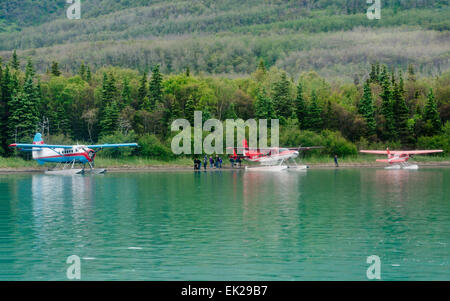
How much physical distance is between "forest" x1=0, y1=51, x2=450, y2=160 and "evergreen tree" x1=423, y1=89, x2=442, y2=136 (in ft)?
0.38

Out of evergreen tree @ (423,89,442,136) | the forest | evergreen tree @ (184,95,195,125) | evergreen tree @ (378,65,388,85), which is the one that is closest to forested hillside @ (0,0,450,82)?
evergreen tree @ (378,65,388,85)

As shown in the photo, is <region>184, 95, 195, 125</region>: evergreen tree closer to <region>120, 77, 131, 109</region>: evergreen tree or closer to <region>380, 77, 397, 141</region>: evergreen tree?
<region>120, 77, 131, 109</region>: evergreen tree

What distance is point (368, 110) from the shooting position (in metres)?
74.3

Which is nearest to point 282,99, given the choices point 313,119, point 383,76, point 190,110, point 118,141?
point 313,119

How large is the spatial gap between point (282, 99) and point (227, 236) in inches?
2309

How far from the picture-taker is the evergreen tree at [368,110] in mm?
73562

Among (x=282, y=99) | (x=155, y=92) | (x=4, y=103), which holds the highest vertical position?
(x=155, y=92)

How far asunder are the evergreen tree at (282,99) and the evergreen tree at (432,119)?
1623 centimetres

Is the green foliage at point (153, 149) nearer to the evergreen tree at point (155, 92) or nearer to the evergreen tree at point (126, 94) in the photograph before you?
the evergreen tree at point (155, 92)

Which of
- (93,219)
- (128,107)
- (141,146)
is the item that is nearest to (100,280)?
(93,219)

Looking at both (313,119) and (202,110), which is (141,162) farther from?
(313,119)
